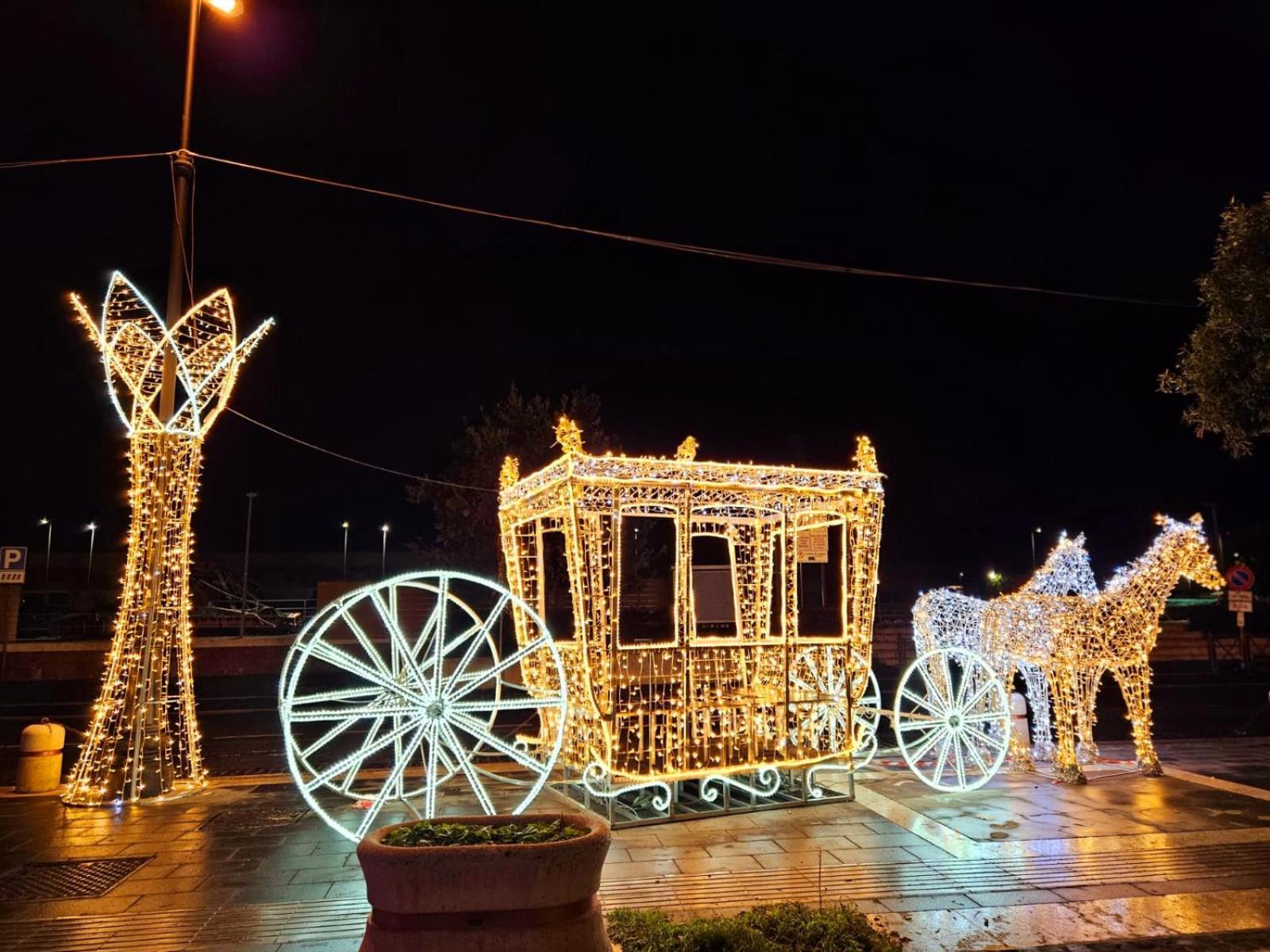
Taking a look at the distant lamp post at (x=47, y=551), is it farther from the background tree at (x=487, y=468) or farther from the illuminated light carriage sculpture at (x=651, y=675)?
the illuminated light carriage sculpture at (x=651, y=675)

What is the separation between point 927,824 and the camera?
25.4 ft

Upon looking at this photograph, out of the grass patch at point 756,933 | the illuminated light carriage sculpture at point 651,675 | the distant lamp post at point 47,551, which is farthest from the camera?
the distant lamp post at point 47,551

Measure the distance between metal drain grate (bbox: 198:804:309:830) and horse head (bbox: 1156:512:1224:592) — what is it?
10.3 m

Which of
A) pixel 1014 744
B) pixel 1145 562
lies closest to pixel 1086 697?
pixel 1014 744

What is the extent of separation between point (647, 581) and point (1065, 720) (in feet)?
54.6

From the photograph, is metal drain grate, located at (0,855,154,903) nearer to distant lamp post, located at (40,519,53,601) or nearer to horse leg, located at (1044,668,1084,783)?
horse leg, located at (1044,668,1084,783)

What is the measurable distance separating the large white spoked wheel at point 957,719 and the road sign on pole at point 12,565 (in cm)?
1146

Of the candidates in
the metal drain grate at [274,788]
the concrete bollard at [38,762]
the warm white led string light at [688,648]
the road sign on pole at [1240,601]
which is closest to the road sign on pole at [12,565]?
the concrete bollard at [38,762]

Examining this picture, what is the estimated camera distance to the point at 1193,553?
9.98m

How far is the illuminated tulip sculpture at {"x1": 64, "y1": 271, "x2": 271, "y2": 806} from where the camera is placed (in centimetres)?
905

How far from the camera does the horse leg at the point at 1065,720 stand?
31.3 feet

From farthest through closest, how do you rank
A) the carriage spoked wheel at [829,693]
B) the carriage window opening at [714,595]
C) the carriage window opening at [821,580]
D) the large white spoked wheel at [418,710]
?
the carriage window opening at [821,580]
the carriage window opening at [714,595]
the carriage spoked wheel at [829,693]
the large white spoked wheel at [418,710]

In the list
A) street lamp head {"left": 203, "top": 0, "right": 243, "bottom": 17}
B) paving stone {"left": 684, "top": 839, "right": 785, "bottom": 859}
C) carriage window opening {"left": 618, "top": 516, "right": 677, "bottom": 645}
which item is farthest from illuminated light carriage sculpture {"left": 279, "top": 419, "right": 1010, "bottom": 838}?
carriage window opening {"left": 618, "top": 516, "right": 677, "bottom": 645}

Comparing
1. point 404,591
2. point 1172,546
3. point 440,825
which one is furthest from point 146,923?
point 404,591
